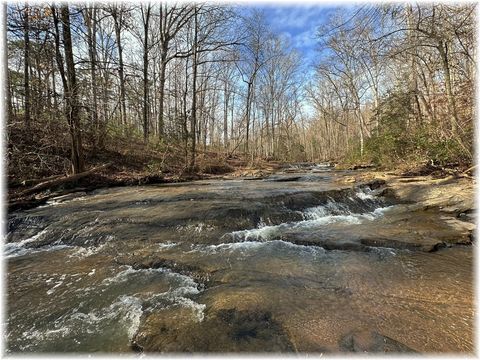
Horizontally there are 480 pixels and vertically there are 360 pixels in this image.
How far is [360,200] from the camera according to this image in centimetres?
838

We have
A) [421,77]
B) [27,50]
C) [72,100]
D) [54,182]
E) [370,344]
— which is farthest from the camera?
[421,77]

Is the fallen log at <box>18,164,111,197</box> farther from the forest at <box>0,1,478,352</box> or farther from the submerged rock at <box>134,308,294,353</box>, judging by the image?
the submerged rock at <box>134,308,294,353</box>

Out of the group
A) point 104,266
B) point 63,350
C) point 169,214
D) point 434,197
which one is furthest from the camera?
point 434,197

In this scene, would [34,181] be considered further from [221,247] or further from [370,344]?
[370,344]

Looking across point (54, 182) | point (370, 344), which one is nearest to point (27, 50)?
point (54, 182)

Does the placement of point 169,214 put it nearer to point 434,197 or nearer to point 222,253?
point 222,253

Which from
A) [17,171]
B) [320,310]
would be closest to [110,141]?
[17,171]

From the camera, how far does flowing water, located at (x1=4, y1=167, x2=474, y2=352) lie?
2.62m

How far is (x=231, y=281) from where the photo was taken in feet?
12.1

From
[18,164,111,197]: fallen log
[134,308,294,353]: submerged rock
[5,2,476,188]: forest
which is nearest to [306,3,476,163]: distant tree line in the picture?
[5,2,476,188]: forest

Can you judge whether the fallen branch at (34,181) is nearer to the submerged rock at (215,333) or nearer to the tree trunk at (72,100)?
the tree trunk at (72,100)

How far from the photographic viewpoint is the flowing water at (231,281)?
8.59 feet

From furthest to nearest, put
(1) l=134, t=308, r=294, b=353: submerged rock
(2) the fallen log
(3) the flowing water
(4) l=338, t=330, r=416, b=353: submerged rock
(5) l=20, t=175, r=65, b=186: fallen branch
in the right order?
(5) l=20, t=175, r=65, b=186: fallen branch, (2) the fallen log, (3) the flowing water, (1) l=134, t=308, r=294, b=353: submerged rock, (4) l=338, t=330, r=416, b=353: submerged rock

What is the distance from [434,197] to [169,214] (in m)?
6.92
